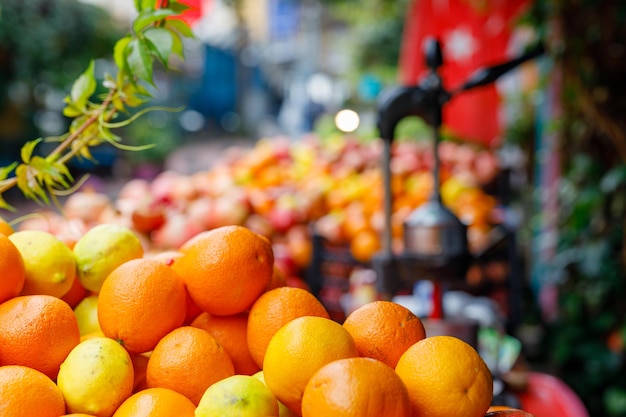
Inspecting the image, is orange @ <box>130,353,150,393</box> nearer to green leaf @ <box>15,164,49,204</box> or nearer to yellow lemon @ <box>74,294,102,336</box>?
yellow lemon @ <box>74,294,102,336</box>

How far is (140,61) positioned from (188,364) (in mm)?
638

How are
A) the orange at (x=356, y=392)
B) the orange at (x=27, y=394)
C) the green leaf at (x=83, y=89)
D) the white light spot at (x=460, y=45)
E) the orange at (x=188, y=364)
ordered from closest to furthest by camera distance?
the orange at (x=356, y=392), the orange at (x=27, y=394), the orange at (x=188, y=364), the green leaf at (x=83, y=89), the white light spot at (x=460, y=45)

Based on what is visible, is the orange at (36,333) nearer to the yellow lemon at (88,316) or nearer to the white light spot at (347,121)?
the yellow lemon at (88,316)

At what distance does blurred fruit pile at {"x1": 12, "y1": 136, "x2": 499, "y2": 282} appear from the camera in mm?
3174

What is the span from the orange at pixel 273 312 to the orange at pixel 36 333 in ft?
1.06

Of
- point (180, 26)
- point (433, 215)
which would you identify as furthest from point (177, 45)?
point (433, 215)

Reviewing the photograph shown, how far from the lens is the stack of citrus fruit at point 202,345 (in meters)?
0.89

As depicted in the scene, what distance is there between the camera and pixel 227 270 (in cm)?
109

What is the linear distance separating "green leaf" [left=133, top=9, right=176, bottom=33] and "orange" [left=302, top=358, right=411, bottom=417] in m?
0.79

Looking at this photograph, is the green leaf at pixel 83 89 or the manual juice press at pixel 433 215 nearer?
the green leaf at pixel 83 89

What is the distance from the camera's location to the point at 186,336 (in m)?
1.04

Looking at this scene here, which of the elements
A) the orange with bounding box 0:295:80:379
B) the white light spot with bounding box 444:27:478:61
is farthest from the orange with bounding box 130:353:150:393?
the white light spot with bounding box 444:27:478:61

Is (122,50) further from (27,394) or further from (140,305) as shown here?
(27,394)

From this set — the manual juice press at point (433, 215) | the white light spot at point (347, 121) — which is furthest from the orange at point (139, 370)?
the white light spot at point (347, 121)
